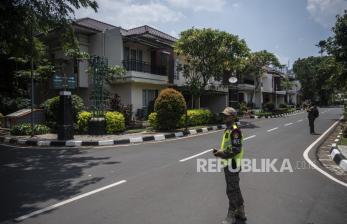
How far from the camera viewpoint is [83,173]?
8.69 metres

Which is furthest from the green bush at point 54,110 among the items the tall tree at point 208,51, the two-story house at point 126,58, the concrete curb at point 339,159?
the concrete curb at point 339,159

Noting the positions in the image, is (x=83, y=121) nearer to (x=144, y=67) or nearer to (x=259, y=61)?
(x=144, y=67)

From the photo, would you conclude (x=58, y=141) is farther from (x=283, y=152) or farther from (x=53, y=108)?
(x=283, y=152)

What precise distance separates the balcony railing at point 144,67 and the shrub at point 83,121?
7.52 metres

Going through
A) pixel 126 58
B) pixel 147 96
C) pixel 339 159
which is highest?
pixel 126 58

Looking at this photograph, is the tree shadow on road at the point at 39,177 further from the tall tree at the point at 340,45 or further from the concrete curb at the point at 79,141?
the tall tree at the point at 340,45

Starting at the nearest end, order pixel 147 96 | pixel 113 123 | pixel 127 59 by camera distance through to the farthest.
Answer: pixel 113 123
pixel 127 59
pixel 147 96

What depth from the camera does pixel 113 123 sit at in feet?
59.7

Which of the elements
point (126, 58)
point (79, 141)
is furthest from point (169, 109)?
point (126, 58)

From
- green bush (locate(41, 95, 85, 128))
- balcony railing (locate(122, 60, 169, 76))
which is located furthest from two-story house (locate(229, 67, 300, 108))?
green bush (locate(41, 95, 85, 128))

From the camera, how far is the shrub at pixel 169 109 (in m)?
19.1

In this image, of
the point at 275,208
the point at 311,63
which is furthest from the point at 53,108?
the point at 311,63

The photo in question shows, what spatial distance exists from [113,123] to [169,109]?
3095 mm

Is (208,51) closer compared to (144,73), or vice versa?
(208,51)
